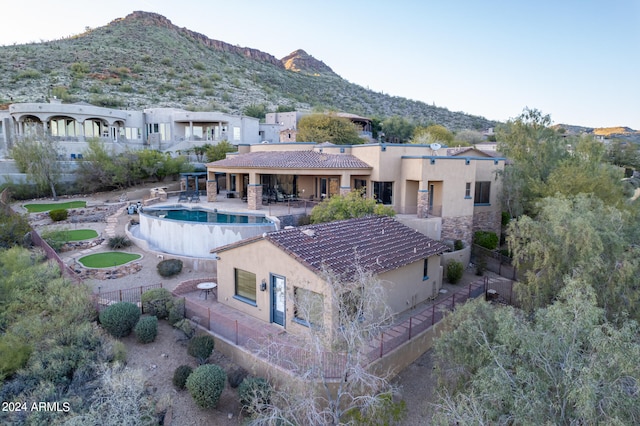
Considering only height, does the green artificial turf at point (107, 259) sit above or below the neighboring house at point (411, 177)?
below

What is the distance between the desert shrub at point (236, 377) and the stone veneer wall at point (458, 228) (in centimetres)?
1692

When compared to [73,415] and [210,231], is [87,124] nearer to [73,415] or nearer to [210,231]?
[210,231]

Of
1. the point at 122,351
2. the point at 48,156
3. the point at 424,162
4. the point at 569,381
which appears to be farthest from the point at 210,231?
the point at 48,156

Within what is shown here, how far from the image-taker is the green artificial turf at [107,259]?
70.5ft

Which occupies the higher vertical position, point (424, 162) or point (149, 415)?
point (424, 162)

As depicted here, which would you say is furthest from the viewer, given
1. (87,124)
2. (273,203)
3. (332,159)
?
(87,124)

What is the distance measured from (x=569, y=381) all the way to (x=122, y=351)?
1226 centimetres

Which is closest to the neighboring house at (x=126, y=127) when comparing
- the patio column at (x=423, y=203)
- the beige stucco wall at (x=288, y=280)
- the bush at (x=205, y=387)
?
the patio column at (x=423, y=203)

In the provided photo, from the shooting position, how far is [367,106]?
88.2 m

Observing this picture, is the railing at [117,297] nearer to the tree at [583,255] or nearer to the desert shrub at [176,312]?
the desert shrub at [176,312]

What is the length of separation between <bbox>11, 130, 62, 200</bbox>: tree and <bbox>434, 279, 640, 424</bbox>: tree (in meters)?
43.0

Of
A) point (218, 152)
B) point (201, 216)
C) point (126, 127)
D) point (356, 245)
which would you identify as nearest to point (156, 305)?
point (356, 245)

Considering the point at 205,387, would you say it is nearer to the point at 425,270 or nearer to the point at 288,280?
the point at 288,280

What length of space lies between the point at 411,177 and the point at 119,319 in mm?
19238
